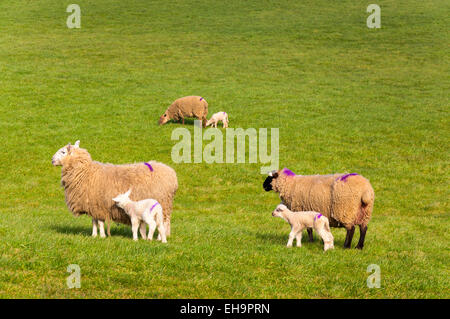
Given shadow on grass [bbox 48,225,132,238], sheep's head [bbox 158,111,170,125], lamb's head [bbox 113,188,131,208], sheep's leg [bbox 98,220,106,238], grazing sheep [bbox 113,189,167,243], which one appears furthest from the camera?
sheep's head [bbox 158,111,170,125]

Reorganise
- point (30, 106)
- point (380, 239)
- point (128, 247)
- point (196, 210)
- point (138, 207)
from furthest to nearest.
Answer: point (30, 106) → point (196, 210) → point (380, 239) → point (138, 207) → point (128, 247)

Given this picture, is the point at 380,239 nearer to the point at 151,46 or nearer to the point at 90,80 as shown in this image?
the point at 90,80

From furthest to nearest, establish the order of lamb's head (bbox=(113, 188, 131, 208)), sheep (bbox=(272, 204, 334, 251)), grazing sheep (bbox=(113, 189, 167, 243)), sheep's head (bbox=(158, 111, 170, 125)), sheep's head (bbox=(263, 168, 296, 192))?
sheep's head (bbox=(158, 111, 170, 125)) → sheep's head (bbox=(263, 168, 296, 192)) → sheep (bbox=(272, 204, 334, 251)) → lamb's head (bbox=(113, 188, 131, 208)) → grazing sheep (bbox=(113, 189, 167, 243))

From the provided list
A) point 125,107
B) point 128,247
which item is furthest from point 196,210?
point 125,107

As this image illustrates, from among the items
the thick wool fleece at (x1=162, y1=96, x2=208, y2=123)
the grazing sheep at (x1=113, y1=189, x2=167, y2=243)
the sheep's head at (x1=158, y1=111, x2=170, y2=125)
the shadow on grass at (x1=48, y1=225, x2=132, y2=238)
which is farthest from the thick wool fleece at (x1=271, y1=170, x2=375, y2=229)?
the sheep's head at (x1=158, y1=111, x2=170, y2=125)

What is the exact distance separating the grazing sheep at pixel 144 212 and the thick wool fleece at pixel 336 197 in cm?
369

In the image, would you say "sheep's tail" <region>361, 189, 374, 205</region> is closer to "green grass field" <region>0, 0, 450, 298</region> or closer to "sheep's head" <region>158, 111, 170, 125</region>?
"green grass field" <region>0, 0, 450, 298</region>

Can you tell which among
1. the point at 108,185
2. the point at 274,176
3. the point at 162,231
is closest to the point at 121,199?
the point at 108,185

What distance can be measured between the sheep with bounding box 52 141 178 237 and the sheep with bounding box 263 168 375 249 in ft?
10.3

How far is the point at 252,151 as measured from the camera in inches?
953

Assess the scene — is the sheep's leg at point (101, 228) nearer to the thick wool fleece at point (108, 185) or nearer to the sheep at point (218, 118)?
the thick wool fleece at point (108, 185)

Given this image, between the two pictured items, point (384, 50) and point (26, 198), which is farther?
point (384, 50)

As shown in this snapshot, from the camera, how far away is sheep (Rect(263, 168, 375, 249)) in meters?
11.8

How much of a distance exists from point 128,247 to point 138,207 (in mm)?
1064
